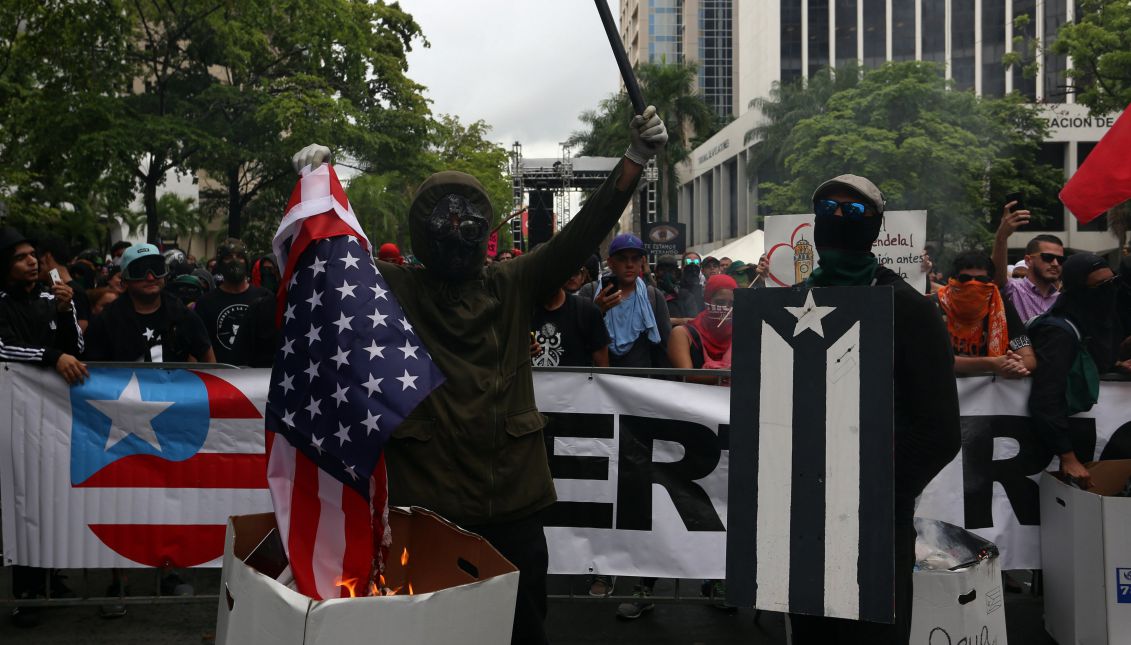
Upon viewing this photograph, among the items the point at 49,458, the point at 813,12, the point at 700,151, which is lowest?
the point at 49,458

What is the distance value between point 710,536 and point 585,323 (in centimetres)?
155

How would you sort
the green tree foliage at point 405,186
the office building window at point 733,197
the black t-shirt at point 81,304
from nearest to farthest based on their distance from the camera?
the black t-shirt at point 81,304 < the green tree foliage at point 405,186 < the office building window at point 733,197

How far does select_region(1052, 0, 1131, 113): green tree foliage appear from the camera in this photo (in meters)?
25.5

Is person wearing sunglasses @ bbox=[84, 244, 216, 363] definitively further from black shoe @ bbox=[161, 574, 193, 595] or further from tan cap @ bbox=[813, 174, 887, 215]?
tan cap @ bbox=[813, 174, 887, 215]

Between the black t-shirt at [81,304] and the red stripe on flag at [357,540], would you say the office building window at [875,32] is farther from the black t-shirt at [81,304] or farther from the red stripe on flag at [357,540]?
the red stripe on flag at [357,540]

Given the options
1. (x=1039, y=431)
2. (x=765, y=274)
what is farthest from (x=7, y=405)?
(x=765, y=274)

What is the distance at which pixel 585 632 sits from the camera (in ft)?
18.0

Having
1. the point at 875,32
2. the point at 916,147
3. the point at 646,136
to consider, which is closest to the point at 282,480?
the point at 646,136

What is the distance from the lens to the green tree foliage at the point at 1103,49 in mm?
25484

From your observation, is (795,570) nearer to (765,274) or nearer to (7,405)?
(7,405)

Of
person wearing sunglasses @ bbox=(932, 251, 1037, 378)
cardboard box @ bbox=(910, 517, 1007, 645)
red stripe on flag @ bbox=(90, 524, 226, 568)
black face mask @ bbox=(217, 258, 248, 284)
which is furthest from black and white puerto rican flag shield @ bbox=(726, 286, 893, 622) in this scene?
black face mask @ bbox=(217, 258, 248, 284)

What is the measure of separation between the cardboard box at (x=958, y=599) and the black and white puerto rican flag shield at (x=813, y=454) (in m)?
1.32

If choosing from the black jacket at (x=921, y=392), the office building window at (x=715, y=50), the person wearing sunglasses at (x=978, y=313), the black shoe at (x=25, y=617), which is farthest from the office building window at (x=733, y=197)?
the black jacket at (x=921, y=392)

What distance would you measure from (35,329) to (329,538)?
12.2 ft
